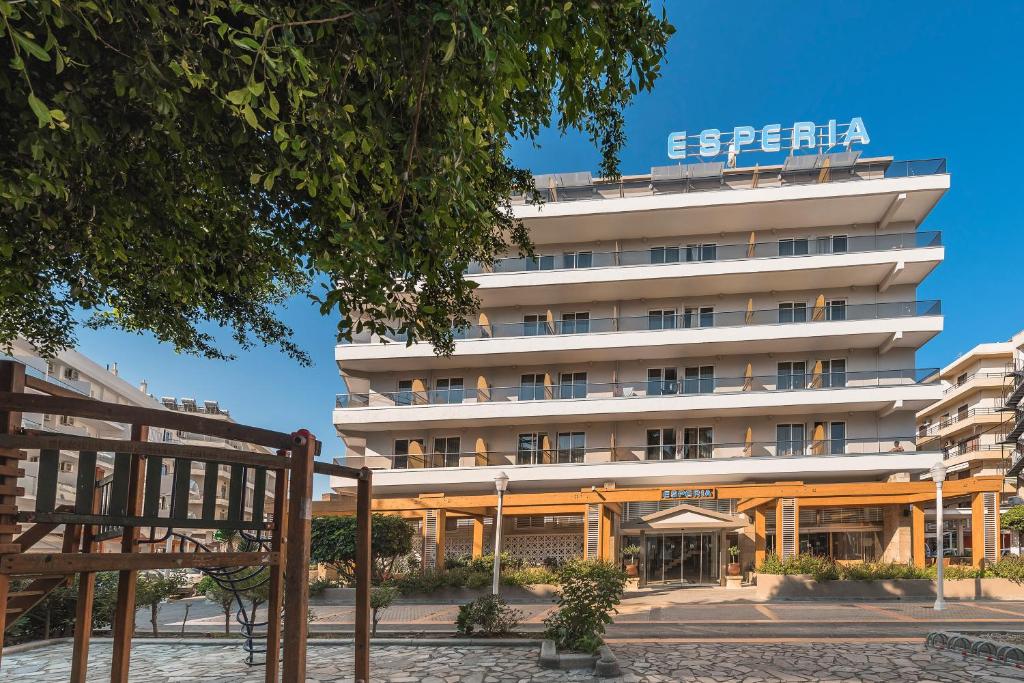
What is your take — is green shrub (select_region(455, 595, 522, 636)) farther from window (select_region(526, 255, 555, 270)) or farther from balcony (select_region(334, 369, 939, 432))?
window (select_region(526, 255, 555, 270))

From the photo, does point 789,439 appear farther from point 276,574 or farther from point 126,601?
point 126,601

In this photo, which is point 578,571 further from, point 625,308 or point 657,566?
point 625,308

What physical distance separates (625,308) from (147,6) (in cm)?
3312

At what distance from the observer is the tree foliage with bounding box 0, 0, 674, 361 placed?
4.63m

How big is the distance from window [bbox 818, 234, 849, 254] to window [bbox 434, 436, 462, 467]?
1941cm

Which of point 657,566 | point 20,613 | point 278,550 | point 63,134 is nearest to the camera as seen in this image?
point 63,134

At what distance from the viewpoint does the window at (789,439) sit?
3272cm

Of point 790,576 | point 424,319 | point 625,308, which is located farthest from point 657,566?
point 424,319

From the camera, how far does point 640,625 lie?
17.9 meters

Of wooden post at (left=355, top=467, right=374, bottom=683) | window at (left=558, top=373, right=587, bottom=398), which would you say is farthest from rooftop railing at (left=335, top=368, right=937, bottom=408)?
wooden post at (left=355, top=467, right=374, bottom=683)

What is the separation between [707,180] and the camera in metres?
36.1

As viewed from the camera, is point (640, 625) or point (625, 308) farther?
point (625, 308)

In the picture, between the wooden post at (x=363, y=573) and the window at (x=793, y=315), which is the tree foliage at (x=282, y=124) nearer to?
the wooden post at (x=363, y=573)

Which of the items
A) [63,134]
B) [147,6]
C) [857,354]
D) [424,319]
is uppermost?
[857,354]
